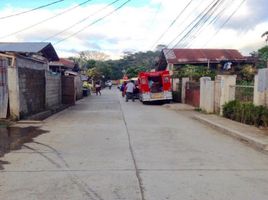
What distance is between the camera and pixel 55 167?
818 cm

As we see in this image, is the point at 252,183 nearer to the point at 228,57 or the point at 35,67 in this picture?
the point at 35,67

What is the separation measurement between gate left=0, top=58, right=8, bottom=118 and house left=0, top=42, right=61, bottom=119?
4cm

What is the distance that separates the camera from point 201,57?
4569 centimetres

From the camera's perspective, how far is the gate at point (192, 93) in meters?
26.4

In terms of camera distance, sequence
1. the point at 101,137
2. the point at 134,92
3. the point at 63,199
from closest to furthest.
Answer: the point at 63,199 < the point at 101,137 < the point at 134,92

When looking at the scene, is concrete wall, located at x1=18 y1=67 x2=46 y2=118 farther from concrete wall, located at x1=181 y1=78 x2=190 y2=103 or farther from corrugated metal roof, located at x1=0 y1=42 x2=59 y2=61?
concrete wall, located at x1=181 y1=78 x2=190 y2=103

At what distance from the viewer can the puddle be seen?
423 inches

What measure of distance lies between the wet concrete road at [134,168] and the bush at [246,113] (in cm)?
209

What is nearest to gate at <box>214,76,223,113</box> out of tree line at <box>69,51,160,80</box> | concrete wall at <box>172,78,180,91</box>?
concrete wall at <box>172,78,180,91</box>

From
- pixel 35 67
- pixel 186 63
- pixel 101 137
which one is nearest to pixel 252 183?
pixel 101 137

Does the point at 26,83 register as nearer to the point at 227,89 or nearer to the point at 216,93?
the point at 227,89

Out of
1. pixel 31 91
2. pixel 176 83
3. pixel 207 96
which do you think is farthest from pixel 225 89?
pixel 176 83

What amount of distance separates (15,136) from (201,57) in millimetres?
35108

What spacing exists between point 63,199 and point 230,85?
13.9 metres
